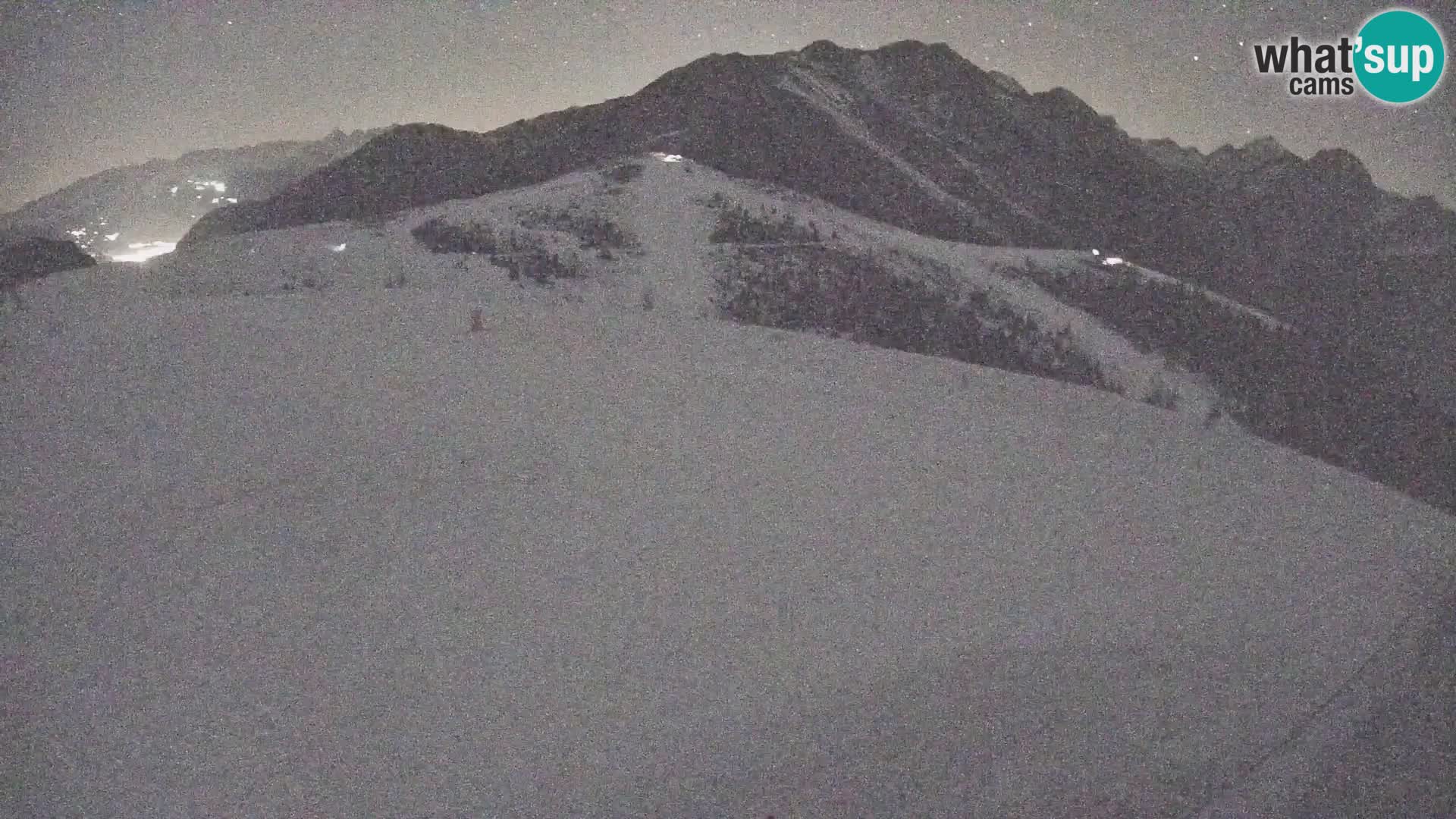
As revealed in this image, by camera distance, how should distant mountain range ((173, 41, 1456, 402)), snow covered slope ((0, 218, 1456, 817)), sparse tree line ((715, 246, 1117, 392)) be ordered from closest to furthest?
snow covered slope ((0, 218, 1456, 817))
sparse tree line ((715, 246, 1117, 392))
distant mountain range ((173, 41, 1456, 402))

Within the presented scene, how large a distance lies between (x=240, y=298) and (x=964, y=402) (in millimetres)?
9340

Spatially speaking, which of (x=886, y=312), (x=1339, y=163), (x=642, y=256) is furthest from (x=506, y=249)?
(x=1339, y=163)

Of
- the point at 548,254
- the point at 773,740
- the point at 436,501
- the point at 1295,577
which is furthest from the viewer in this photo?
the point at 548,254

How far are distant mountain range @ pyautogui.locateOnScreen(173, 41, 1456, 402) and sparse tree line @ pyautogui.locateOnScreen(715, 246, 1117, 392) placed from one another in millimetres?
11186

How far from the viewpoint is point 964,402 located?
26.0 ft

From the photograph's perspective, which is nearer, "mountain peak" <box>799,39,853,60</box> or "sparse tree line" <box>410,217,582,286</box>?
"sparse tree line" <box>410,217,582,286</box>

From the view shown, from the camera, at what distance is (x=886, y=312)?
1288 centimetres

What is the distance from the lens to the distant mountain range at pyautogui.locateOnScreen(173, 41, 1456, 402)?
30.6 metres

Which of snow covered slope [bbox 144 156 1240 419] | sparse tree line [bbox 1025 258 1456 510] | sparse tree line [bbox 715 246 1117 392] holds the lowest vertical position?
sparse tree line [bbox 1025 258 1456 510]

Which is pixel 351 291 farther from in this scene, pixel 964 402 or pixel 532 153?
pixel 532 153

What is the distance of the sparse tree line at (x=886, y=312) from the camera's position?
11758 millimetres

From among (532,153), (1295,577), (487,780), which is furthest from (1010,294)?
(532,153)

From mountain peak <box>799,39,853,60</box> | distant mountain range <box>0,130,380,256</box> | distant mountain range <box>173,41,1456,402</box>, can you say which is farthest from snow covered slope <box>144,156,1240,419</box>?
distant mountain range <box>0,130,380,256</box>

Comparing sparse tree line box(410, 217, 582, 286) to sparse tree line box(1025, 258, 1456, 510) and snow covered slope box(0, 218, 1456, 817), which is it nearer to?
snow covered slope box(0, 218, 1456, 817)
